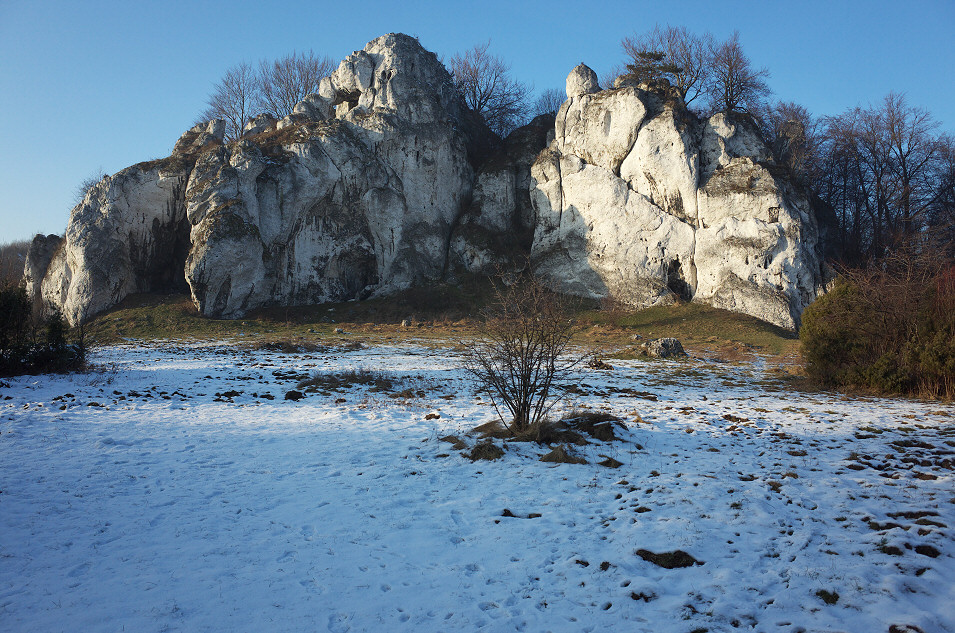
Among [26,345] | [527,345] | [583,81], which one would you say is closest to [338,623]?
[527,345]

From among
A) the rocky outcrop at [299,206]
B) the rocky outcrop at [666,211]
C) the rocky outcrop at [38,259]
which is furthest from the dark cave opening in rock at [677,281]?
the rocky outcrop at [38,259]

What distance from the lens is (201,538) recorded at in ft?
13.8

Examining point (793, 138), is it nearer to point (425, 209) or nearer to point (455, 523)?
point (425, 209)

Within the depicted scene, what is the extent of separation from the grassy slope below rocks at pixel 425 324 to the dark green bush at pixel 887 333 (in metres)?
5.86

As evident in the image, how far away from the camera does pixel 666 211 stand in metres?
30.5

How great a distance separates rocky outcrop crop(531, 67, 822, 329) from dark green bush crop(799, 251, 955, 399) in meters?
16.7

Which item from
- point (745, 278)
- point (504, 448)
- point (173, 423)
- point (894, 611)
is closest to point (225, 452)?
point (173, 423)

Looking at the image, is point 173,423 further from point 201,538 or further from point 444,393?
point 444,393

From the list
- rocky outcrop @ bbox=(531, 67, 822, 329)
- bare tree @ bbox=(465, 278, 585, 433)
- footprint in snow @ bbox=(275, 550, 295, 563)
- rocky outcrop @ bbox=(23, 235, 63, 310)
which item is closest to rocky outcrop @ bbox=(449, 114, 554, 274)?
rocky outcrop @ bbox=(531, 67, 822, 329)

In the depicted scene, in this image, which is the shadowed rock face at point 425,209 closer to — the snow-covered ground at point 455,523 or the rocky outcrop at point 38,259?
the rocky outcrop at point 38,259

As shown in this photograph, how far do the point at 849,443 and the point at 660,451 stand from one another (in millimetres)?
2690

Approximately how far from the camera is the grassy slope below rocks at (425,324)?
2195 centimetres

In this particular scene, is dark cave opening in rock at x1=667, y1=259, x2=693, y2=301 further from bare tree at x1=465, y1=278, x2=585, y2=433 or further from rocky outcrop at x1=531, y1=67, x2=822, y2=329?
bare tree at x1=465, y1=278, x2=585, y2=433

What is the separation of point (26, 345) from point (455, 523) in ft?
41.3
